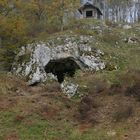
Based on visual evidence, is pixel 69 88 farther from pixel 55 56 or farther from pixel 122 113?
pixel 122 113

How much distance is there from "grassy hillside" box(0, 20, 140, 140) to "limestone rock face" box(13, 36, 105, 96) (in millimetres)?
716

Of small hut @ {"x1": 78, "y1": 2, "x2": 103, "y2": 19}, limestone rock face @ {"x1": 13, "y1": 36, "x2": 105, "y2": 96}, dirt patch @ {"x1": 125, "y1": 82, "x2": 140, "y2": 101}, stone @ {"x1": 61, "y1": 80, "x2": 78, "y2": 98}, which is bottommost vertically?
stone @ {"x1": 61, "y1": 80, "x2": 78, "y2": 98}

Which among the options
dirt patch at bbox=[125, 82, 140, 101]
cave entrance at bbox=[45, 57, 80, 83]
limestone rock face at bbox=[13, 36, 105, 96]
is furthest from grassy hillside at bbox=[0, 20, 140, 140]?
cave entrance at bbox=[45, 57, 80, 83]

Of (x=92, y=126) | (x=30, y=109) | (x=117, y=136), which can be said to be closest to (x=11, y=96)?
(x=30, y=109)

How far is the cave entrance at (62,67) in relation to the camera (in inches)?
1116

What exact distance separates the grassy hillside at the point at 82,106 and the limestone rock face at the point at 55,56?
72cm

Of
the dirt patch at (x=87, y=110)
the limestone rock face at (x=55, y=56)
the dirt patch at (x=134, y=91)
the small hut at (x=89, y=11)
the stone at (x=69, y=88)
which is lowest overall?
the dirt patch at (x=87, y=110)

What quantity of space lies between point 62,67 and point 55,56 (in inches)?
59.3

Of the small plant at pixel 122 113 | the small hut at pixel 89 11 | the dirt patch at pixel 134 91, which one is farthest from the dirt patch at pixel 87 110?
the small hut at pixel 89 11

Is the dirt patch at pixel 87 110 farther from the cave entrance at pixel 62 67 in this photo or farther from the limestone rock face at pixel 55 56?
the cave entrance at pixel 62 67

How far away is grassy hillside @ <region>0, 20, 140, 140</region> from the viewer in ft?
60.1

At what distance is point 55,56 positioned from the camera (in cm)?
2812

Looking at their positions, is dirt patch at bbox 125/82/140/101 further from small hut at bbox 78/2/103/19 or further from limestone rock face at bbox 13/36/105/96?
small hut at bbox 78/2/103/19

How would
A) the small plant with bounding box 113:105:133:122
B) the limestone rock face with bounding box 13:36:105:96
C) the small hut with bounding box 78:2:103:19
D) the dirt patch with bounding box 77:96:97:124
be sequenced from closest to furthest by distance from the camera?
1. the small plant with bounding box 113:105:133:122
2. the dirt patch with bounding box 77:96:97:124
3. the limestone rock face with bounding box 13:36:105:96
4. the small hut with bounding box 78:2:103:19
